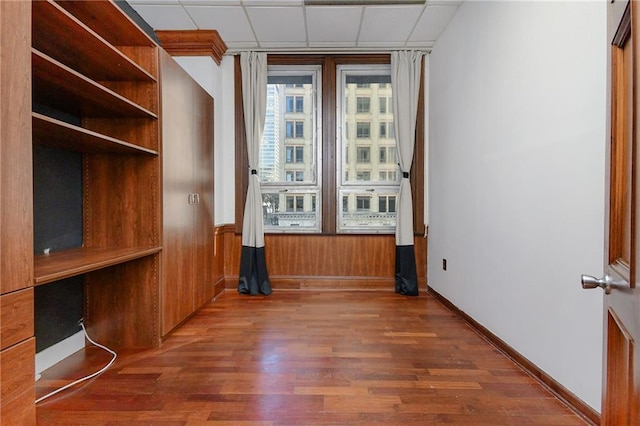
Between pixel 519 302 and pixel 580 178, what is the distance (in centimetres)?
87

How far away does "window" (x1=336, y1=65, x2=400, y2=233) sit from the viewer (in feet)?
12.3

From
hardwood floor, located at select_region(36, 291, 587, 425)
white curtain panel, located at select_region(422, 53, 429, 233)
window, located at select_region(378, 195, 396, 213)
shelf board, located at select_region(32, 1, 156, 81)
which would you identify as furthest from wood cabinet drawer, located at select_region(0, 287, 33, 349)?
white curtain panel, located at select_region(422, 53, 429, 233)

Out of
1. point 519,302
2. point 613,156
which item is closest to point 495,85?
point 519,302

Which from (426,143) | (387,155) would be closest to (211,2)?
(387,155)

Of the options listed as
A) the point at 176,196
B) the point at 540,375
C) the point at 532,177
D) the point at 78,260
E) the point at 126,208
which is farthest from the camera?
the point at 176,196

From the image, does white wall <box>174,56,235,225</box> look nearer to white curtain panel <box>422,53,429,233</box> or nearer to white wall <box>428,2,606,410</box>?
white curtain panel <box>422,53,429,233</box>

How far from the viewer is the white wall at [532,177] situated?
58.1 inches

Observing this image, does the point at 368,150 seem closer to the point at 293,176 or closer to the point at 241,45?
the point at 293,176

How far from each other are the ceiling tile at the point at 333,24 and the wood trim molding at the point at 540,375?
9.57 ft

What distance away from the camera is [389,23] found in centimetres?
309

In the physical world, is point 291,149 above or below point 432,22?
below

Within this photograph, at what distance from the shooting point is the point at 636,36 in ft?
2.37

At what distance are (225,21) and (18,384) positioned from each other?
10.4ft

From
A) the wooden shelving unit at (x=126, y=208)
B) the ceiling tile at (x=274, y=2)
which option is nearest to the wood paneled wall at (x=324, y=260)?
the wooden shelving unit at (x=126, y=208)
